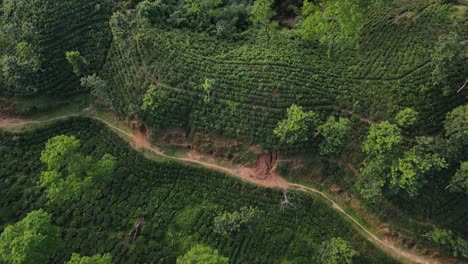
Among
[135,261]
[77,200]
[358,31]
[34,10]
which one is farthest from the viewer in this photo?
[34,10]

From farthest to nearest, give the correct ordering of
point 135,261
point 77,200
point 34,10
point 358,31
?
point 34,10 → point 358,31 → point 77,200 → point 135,261

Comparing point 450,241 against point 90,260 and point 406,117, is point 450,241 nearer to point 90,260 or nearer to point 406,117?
point 406,117

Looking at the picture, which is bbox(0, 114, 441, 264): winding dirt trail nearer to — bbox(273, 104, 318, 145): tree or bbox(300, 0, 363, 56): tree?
bbox(273, 104, 318, 145): tree

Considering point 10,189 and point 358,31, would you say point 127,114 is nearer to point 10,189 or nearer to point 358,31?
point 10,189

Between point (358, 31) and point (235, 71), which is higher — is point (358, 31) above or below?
above

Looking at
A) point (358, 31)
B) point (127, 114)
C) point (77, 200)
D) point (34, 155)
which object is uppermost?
point (358, 31)

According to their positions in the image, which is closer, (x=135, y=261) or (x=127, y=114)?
(x=135, y=261)

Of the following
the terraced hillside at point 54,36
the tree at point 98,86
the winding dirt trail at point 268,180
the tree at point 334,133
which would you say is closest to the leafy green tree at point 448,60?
the tree at point 334,133

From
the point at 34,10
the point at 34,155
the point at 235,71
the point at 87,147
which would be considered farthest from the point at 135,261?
the point at 34,10

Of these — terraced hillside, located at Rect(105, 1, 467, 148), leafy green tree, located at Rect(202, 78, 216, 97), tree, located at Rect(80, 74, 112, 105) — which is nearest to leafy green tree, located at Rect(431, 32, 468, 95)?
terraced hillside, located at Rect(105, 1, 467, 148)
